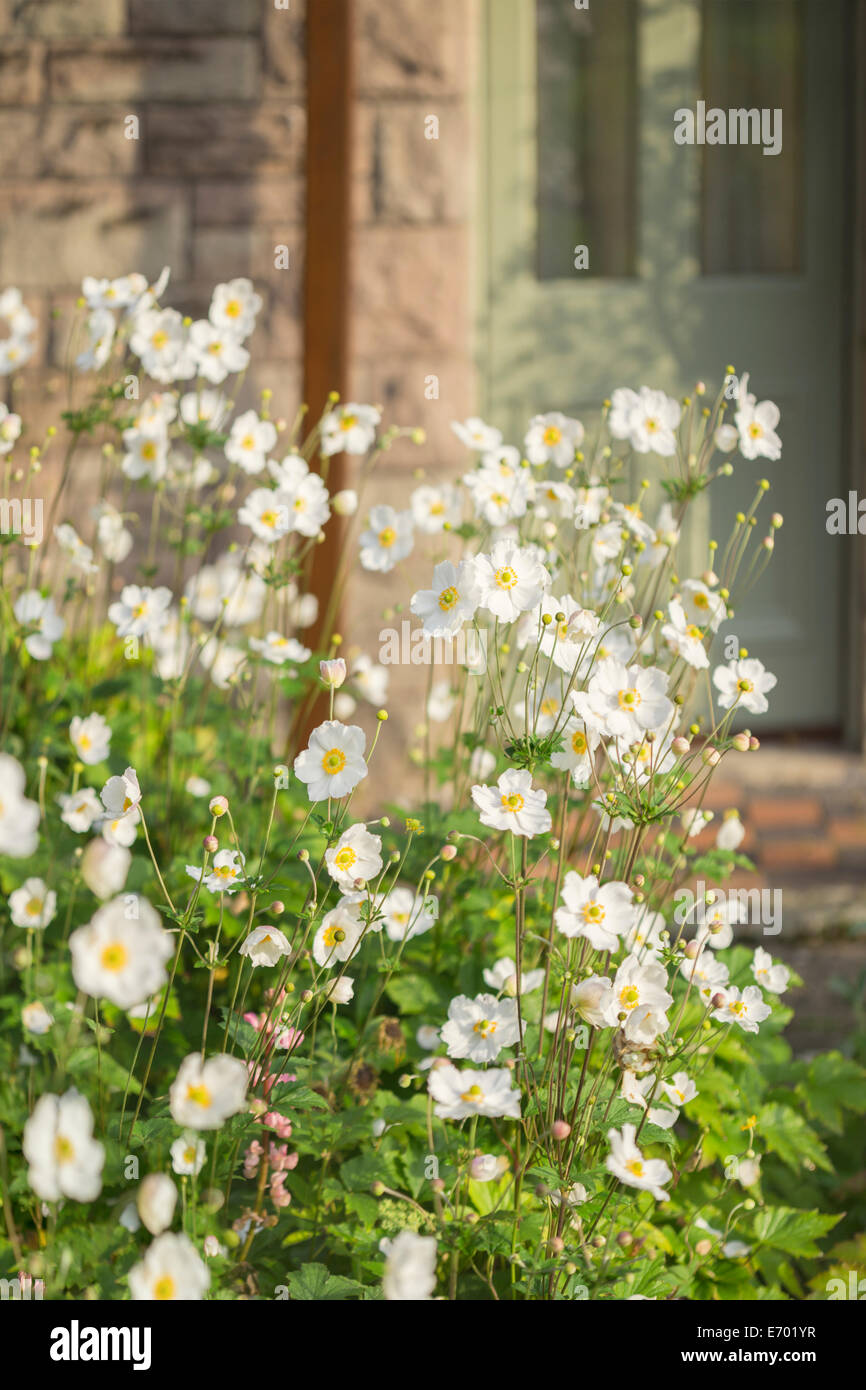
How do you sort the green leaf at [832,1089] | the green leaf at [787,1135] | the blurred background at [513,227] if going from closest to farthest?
the green leaf at [787,1135], the green leaf at [832,1089], the blurred background at [513,227]

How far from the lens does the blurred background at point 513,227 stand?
120 inches

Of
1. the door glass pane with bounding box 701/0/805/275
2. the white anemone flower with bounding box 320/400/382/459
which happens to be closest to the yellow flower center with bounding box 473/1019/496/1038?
the white anemone flower with bounding box 320/400/382/459

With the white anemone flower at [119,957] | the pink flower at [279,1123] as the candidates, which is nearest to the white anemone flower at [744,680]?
the pink flower at [279,1123]

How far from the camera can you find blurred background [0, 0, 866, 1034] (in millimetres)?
3037

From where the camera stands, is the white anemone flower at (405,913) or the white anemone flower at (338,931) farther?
the white anemone flower at (405,913)

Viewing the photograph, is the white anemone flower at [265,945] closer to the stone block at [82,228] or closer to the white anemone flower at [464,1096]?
the white anemone flower at [464,1096]

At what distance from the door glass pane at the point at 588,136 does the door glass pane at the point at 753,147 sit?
0.68ft

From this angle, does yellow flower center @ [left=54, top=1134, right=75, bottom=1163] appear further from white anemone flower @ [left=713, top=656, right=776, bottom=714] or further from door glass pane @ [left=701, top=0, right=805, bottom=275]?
door glass pane @ [left=701, top=0, right=805, bottom=275]

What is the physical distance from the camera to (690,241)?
3.50 m

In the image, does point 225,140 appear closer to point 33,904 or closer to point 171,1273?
point 33,904

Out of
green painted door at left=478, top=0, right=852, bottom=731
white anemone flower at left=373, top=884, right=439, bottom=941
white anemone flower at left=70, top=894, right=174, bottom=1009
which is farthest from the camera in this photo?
green painted door at left=478, top=0, right=852, bottom=731

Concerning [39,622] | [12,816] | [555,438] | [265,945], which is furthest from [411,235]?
[12,816]
